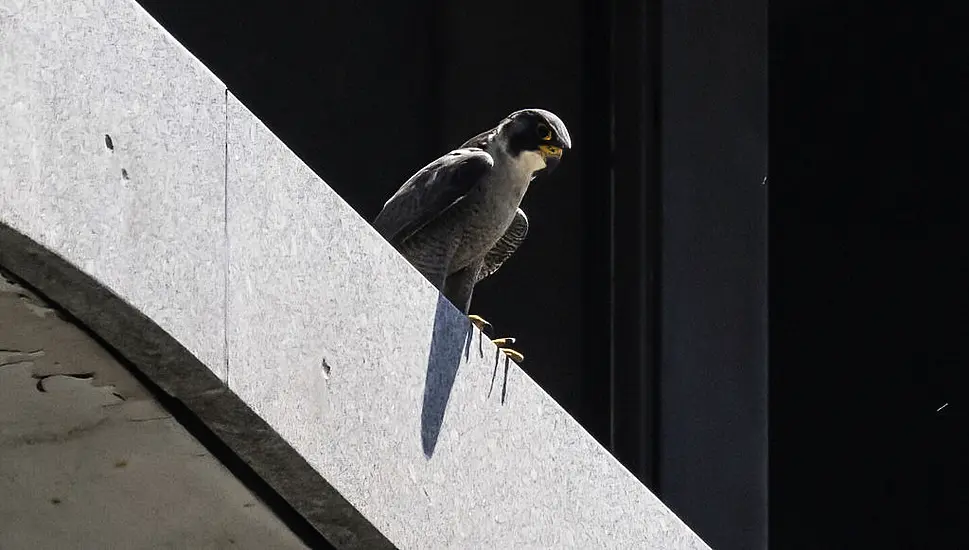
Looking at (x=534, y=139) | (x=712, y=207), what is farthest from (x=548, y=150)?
(x=712, y=207)

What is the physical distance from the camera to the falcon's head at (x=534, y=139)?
13.6ft

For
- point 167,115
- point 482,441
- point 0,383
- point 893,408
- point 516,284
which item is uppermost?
point 167,115

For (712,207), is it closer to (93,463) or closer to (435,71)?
(435,71)

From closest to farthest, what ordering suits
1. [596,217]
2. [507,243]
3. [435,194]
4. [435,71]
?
[435,194] < [507,243] < [596,217] < [435,71]

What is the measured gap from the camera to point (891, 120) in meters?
6.54

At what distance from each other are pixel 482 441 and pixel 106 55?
121 centimetres

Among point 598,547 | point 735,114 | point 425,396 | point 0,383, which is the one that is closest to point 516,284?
point 735,114

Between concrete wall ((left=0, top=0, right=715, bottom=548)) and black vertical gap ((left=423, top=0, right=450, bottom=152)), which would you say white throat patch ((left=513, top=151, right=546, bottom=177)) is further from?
black vertical gap ((left=423, top=0, right=450, bottom=152))

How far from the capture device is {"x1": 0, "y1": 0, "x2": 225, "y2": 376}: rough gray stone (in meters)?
2.16

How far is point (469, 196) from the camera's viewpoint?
4043 millimetres

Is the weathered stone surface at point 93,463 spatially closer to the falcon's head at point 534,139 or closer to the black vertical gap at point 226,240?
the black vertical gap at point 226,240

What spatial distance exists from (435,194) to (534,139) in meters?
0.32

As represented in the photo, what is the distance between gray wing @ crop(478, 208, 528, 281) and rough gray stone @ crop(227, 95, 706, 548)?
3.88 feet

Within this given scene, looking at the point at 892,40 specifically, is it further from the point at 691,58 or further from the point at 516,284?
the point at 516,284
